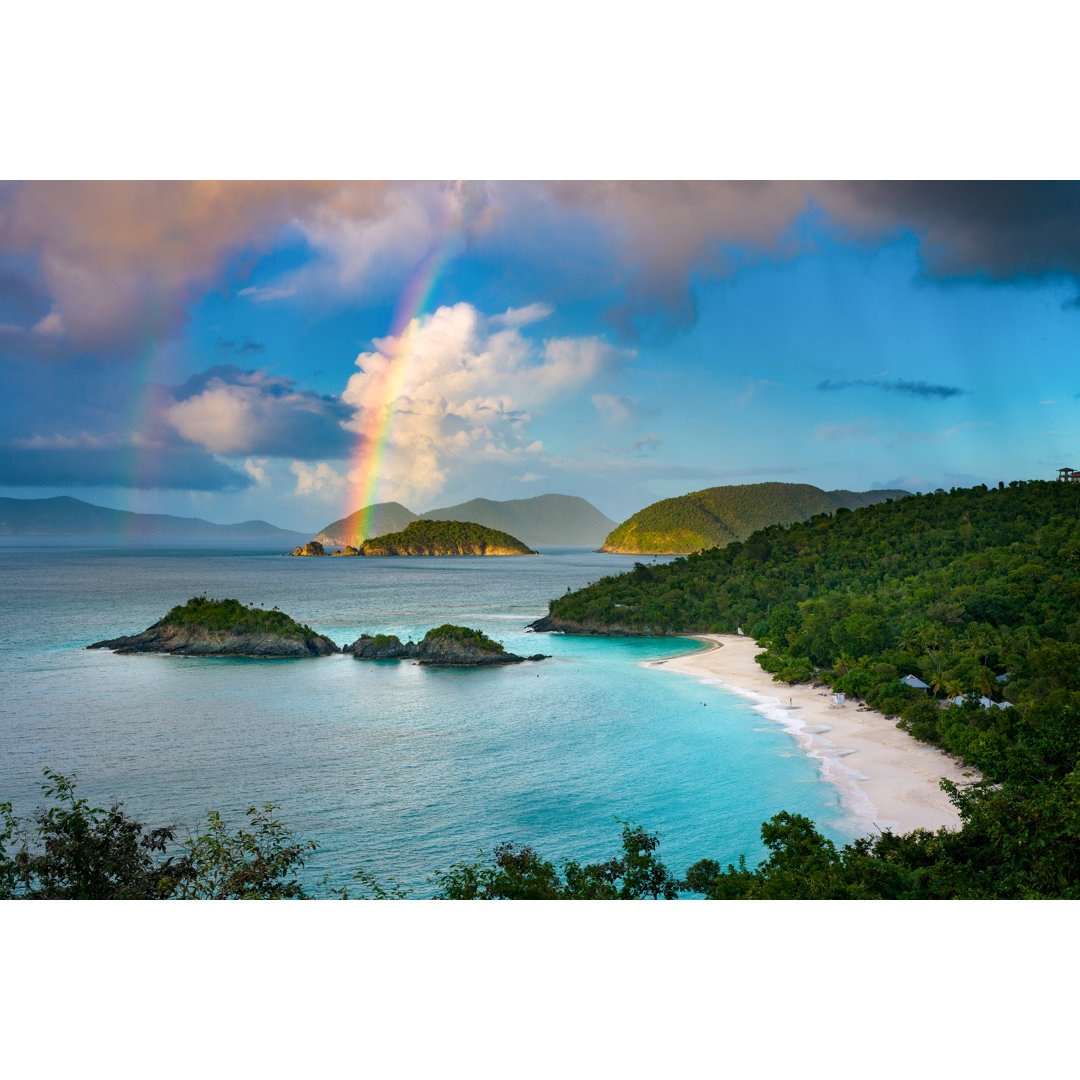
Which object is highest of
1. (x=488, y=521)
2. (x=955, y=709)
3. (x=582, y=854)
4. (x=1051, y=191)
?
(x=1051, y=191)

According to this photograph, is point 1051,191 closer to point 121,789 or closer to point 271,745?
point 271,745

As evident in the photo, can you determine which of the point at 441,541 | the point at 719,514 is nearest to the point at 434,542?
the point at 441,541

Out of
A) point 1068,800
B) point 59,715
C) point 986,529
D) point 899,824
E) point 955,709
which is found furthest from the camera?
point 986,529

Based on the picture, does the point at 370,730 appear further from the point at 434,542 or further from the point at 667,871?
the point at 667,871

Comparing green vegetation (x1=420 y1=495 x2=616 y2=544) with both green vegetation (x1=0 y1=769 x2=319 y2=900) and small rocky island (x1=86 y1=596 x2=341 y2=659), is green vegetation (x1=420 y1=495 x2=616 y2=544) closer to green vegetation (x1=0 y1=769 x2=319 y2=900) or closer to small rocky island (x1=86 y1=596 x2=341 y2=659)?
small rocky island (x1=86 y1=596 x2=341 y2=659)

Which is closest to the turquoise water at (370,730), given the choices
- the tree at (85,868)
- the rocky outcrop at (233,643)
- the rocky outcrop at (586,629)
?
the rocky outcrop at (233,643)

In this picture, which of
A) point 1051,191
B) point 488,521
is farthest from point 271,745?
point 1051,191

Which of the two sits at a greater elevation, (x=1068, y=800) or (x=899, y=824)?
(x=1068, y=800)
